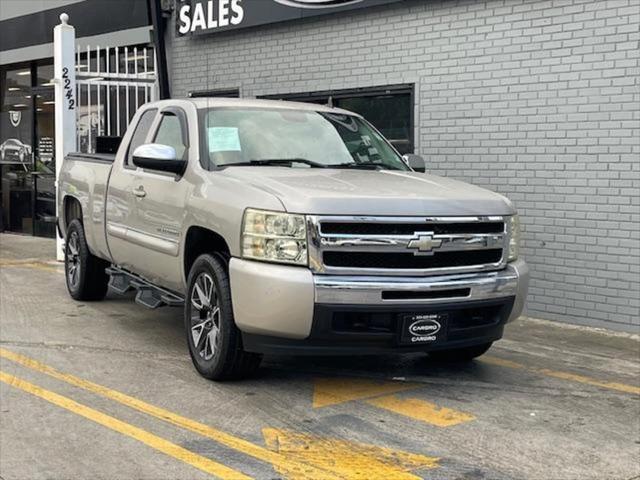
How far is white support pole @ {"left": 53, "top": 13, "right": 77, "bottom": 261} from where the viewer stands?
11.5m

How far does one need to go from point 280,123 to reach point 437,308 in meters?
2.23

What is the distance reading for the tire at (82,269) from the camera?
327 inches

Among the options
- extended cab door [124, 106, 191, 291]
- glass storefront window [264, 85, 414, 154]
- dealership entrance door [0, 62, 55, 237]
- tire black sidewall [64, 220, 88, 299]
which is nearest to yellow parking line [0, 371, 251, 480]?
extended cab door [124, 106, 191, 291]

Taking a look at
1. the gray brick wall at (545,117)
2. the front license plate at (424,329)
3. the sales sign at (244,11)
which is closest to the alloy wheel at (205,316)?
the front license plate at (424,329)

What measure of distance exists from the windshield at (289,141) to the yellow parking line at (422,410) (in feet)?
6.18

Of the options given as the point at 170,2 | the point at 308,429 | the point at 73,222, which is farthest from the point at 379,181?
the point at 170,2

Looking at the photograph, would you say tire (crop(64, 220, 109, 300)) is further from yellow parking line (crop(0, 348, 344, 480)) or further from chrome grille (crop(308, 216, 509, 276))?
chrome grille (crop(308, 216, 509, 276))

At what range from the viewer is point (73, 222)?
8617 mm

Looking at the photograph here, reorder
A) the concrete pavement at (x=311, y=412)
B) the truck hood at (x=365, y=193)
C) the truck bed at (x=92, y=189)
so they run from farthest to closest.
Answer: the truck bed at (x=92, y=189) → the truck hood at (x=365, y=193) → the concrete pavement at (x=311, y=412)

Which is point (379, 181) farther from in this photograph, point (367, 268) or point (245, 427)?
point (245, 427)

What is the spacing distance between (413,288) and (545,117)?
Result: 161 inches

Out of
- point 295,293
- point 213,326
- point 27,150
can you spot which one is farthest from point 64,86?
point 295,293

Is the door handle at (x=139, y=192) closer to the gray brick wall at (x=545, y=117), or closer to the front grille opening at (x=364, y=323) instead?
the front grille opening at (x=364, y=323)

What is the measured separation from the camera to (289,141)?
6.28 metres
